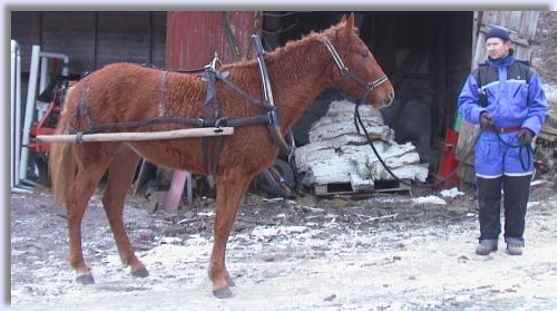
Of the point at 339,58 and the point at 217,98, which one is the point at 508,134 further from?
the point at 217,98

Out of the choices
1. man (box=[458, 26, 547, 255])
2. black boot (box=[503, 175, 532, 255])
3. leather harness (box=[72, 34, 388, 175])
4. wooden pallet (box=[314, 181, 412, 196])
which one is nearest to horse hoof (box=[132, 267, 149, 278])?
leather harness (box=[72, 34, 388, 175])

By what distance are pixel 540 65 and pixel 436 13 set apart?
2200 millimetres

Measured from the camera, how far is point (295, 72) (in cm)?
532

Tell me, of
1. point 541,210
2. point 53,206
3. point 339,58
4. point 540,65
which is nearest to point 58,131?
point 339,58

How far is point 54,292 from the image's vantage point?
5289 mm

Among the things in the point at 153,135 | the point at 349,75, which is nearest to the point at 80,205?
the point at 153,135

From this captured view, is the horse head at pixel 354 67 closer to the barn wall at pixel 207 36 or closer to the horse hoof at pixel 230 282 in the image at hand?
the horse hoof at pixel 230 282

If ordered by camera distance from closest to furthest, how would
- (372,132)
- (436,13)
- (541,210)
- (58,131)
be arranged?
(58,131) < (541,210) < (372,132) < (436,13)

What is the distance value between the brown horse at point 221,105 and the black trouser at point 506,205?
4.26 feet

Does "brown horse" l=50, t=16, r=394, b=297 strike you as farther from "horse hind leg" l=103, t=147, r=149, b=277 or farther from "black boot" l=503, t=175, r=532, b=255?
"black boot" l=503, t=175, r=532, b=255

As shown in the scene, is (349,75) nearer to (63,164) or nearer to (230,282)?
(230,282)

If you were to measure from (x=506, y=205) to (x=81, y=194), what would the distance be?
3.30 meters

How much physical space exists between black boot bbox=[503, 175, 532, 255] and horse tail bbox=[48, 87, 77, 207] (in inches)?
131

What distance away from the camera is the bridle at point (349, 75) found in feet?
17.3
